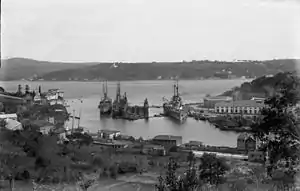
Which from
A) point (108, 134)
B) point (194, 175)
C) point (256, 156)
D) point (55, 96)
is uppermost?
point (55, 96)

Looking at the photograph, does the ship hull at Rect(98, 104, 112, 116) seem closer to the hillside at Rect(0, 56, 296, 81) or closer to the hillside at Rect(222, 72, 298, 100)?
the hillside at Rect(0, 56, 296, 81)

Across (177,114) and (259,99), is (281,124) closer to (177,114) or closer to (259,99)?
(259,99)

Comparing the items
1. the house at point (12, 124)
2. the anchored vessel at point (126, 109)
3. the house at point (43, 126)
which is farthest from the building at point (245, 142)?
the house at point (12, 124)

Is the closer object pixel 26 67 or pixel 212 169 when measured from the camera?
pixel 212 169

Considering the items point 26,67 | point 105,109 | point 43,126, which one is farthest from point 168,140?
point 26,67

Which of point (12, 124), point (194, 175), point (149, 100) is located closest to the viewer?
point (194, 175)

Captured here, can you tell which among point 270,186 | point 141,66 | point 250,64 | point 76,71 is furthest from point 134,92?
point 270,186
